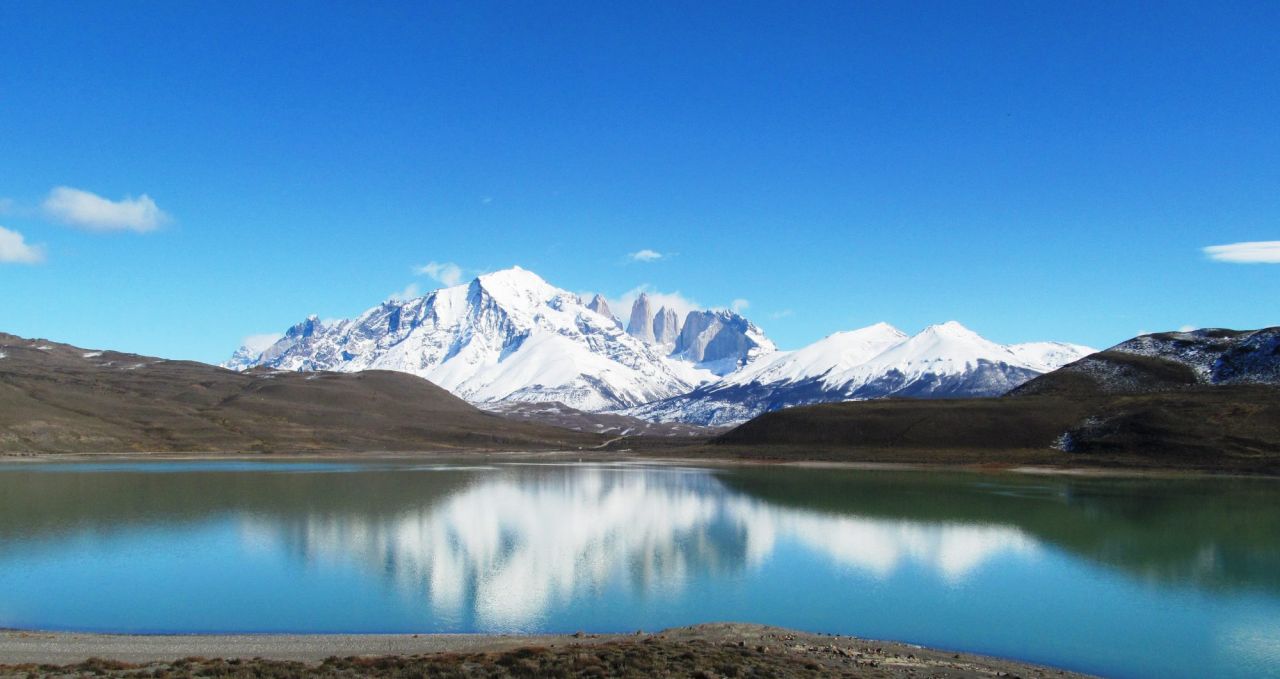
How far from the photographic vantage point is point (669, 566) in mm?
51438

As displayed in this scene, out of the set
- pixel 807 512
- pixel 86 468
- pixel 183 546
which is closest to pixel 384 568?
pixel 183 546

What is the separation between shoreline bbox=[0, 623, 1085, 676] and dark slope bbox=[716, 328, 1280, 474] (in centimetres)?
12043

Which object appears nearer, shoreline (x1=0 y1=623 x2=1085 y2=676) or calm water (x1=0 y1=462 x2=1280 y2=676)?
shoreline (x1=0 y1=623 x2=1085 y2=676)

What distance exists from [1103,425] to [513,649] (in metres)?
152

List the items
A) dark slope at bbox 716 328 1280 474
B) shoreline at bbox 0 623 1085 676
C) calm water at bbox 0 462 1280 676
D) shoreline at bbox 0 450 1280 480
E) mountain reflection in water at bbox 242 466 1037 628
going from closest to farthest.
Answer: shoreline at bbox 0 623 1085 676 → calm water at bbox 0 462 1280 676 → mountain reflection in water at bbox 242 466 1037 628 → shoreline at bbox 0 450 1280 480 → dark slope at bbox 716 328 1280 474

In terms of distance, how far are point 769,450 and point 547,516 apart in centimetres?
11594

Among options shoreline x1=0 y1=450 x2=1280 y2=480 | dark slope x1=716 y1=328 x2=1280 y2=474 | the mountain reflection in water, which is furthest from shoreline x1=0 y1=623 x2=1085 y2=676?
dark slope x1=716 y1=328 x2=1280 y2=474

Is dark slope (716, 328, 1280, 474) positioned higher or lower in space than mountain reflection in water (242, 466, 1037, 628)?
higher

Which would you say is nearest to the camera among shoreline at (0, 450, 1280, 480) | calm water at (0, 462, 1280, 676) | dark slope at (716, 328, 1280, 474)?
calm water at (0, 462, 1280, 676)

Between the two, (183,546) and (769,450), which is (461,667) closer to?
(183,546)

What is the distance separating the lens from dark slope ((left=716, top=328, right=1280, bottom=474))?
139 meters

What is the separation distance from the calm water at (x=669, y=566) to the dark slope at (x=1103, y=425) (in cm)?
4586

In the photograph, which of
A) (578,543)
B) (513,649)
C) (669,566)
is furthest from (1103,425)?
(513,649)

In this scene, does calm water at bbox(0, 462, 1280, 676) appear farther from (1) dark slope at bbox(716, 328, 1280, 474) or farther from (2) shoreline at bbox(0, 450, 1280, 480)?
(1) dark slope at bbox(716, 328, 1280, 474)
